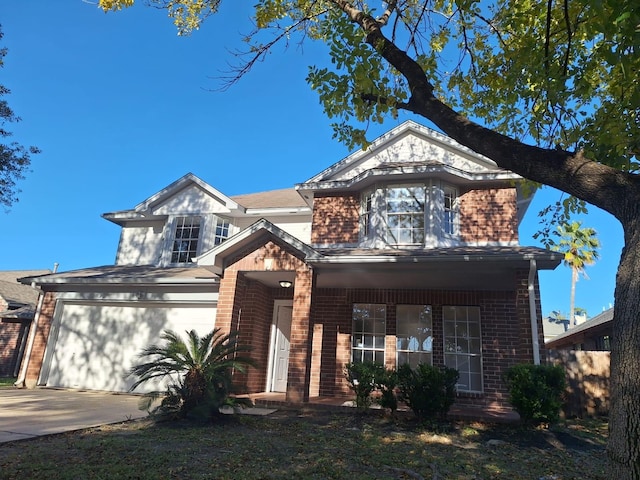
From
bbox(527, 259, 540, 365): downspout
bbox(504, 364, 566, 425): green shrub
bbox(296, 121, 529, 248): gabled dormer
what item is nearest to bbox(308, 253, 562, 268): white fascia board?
bbox(527, 259, 540, 365): downspout

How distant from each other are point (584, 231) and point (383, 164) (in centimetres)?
2823

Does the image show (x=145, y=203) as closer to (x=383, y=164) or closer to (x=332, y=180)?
(x=332, y=180)

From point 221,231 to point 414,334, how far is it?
23.8 feet

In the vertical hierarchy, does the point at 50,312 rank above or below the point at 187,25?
below

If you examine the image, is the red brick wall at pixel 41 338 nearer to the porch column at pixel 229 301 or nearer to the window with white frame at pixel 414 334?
the porch column at pixel 229 301

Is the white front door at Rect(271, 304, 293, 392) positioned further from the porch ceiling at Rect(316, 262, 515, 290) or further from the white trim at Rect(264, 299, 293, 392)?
the porch ceiling at Rect(316, 262, 515, 290)

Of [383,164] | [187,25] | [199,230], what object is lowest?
[199,230]

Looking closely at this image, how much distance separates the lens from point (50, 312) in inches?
497

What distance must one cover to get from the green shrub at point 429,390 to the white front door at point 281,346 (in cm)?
449

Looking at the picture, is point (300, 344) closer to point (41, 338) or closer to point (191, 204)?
point (191, 204)

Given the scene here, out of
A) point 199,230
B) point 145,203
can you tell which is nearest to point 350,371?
point 199,230

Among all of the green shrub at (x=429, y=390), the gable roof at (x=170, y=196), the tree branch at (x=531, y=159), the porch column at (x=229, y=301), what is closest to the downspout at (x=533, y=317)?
the green shrub at (x=429, y=390)

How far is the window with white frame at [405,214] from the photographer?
11.7m

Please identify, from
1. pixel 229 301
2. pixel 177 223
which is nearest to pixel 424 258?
pixel 229 301
